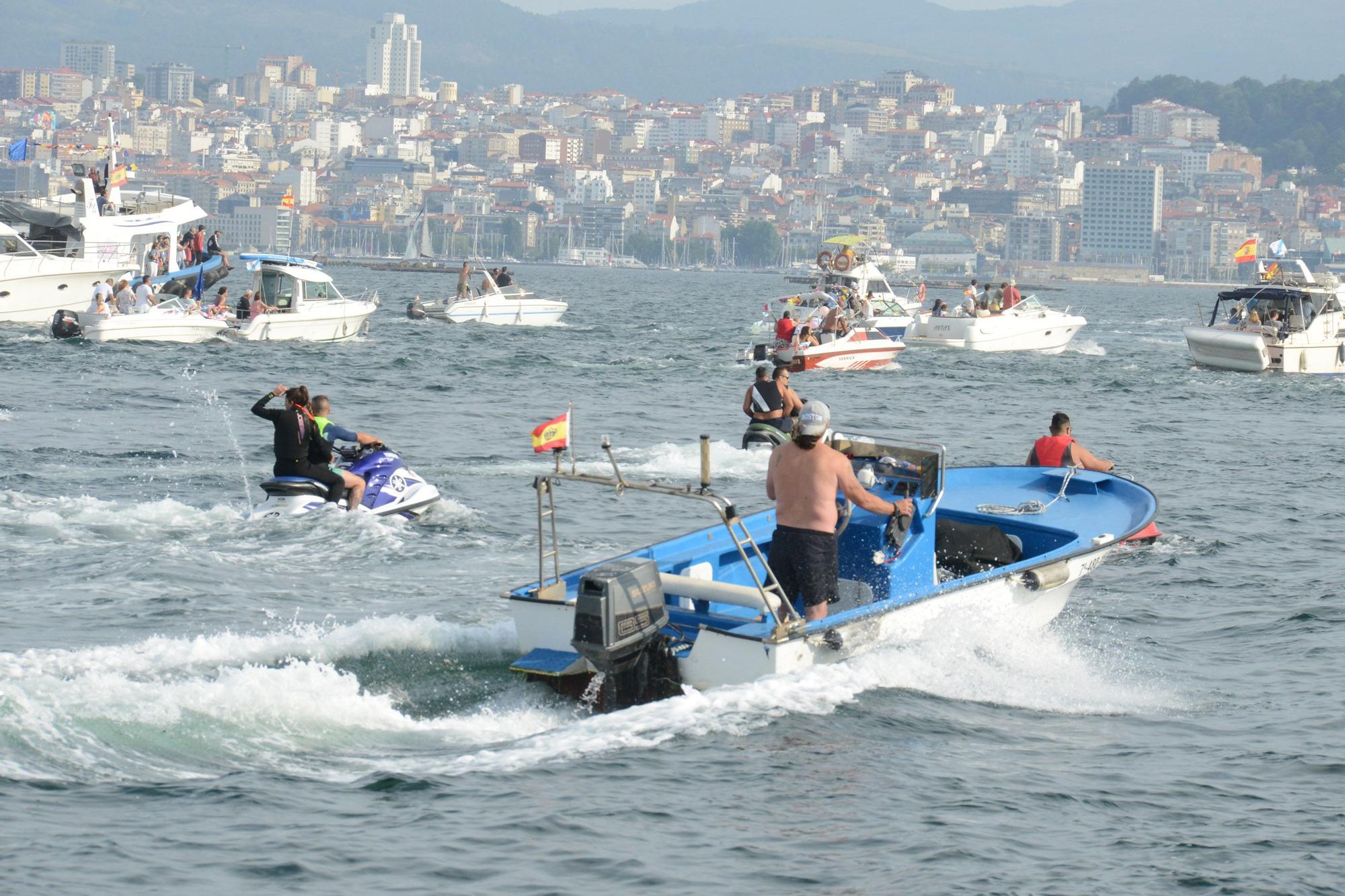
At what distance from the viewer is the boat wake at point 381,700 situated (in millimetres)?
9289

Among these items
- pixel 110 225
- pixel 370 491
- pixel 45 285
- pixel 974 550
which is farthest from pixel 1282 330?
pixel 370 491

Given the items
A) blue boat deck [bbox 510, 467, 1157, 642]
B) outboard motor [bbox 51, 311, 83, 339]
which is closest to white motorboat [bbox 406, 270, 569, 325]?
outboard motor [bbox 51, 311, 83, 339]

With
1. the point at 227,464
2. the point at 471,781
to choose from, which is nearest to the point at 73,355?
the point at 227,464

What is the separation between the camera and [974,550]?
1392cm

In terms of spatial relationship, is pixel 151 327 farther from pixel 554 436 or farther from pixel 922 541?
pixel 554 436

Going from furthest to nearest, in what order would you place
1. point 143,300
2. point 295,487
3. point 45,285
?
1. point 45,285
2. point 143,300
3. point 295,487

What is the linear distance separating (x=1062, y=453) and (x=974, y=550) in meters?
2.64

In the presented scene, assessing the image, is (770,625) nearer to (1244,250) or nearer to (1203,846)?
(1203,846)

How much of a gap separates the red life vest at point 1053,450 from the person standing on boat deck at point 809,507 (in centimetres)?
572

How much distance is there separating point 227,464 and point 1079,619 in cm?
1029

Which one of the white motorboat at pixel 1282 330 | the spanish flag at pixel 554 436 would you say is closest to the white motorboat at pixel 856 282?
the white motorboat at pixel 1282 330

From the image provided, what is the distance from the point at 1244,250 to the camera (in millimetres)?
45000

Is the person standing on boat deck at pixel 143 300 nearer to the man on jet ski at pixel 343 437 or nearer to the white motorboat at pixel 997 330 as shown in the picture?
the white motorboat at pixel 997 330

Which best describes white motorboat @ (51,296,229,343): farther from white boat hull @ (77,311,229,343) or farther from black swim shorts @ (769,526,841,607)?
black swim shorts @ (769,526,841,607)
